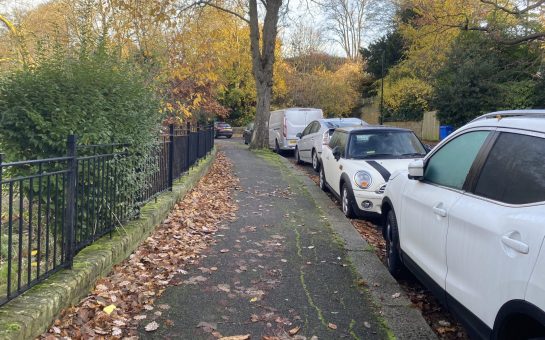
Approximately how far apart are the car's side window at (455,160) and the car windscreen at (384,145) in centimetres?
430

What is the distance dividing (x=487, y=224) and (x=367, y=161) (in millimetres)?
5571

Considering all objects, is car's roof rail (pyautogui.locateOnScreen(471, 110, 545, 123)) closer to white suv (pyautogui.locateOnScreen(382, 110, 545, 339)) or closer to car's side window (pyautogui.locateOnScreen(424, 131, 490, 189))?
white suv (pyautogui.locateOnScreen(382, 110, 545, 339))

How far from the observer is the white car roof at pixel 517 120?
2863 millimetres

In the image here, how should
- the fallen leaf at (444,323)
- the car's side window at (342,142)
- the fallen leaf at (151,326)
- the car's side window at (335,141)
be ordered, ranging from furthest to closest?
the car's side window at (335,141), the car's side window at (342,142), the fallen leaf at (444,323), the fallen leaf at (151,326)

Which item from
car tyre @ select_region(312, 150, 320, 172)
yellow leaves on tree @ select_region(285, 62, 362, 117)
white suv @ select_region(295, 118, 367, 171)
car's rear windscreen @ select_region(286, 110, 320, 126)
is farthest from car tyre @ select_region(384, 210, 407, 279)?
yellow leaves on tree @ select_region(285, 62, 362, 117)

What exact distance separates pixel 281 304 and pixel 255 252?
5.36ft

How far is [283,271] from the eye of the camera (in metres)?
5.29

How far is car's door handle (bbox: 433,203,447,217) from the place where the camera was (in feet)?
12.0

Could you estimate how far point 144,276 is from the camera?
4898 millimetres

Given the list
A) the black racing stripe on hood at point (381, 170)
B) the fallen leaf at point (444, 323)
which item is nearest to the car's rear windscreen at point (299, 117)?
the black racing stripe on hood at point (381, 170)

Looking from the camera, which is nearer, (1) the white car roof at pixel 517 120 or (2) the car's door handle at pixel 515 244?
(2) the car's door handle at pixel 515 244

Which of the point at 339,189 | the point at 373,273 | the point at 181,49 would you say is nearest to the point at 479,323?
the point at 373,273

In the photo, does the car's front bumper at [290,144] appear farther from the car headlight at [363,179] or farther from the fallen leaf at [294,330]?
the fallen leaf at [294,330]

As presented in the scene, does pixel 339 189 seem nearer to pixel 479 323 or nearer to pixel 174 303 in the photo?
pixel 174 303
